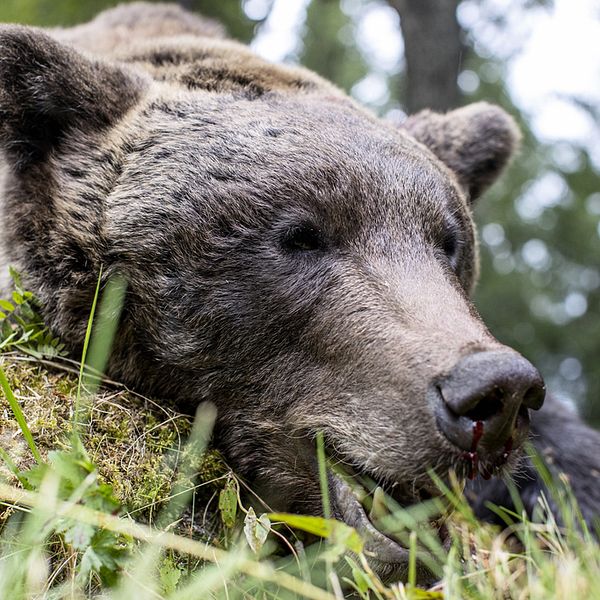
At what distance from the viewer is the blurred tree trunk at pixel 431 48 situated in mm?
8562

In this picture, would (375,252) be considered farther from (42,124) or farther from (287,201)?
(42,124)

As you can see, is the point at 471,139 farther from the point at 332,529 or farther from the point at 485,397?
the point at 332,529

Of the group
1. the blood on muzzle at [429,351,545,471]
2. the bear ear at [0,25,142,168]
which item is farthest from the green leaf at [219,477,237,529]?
the bear ear at [0,25,142,168]

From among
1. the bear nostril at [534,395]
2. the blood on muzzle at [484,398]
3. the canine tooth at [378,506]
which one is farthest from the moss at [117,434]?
the bear nostril at [534,395]

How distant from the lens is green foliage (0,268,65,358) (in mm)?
3020

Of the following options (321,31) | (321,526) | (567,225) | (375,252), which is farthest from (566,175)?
(321,526)

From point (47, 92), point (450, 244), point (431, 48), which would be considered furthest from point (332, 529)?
point (431, 48)

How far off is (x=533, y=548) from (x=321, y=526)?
582 millimetres

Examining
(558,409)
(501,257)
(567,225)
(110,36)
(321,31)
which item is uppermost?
(110,36)

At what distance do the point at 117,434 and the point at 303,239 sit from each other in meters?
0.93

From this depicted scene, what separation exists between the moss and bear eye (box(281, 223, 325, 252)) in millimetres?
727

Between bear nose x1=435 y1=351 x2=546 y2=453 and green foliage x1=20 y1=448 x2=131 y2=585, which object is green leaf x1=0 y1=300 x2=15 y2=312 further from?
bear nose x1=435 y1=351 x2=546 y2=453

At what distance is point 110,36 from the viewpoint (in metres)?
4.75

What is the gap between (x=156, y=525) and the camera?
2.52 metres
